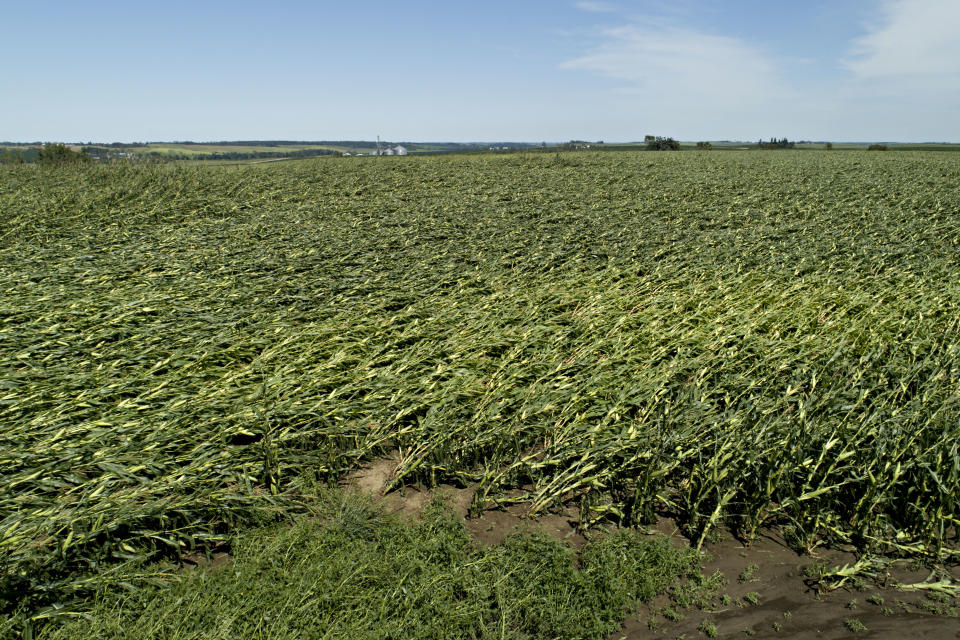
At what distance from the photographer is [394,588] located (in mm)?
3785

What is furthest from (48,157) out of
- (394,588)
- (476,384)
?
(394,588)

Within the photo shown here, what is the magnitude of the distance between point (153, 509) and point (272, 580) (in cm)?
121

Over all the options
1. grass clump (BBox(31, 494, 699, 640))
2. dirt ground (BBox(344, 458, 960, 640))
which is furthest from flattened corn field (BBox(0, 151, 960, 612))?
grass clump (BBox(31, 494, 699, 640))

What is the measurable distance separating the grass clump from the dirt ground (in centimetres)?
21

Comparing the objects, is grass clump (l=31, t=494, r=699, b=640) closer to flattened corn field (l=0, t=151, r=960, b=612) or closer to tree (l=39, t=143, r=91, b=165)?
flattened corn field (l=0, t=151, r=960, b=612)

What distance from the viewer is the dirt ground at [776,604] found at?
11.6 feet

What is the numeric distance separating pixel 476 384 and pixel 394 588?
2.85m

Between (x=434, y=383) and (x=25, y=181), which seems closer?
(x=434, y=383)

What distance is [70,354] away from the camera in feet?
21.9

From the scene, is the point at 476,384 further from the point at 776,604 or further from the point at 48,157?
the point at 48,157

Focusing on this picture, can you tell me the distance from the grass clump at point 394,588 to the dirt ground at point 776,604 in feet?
0.70

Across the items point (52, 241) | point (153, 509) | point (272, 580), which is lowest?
point (272, 580)

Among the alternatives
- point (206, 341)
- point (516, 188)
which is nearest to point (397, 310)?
point (206, 341)

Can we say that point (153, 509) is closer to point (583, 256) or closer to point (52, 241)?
point (583, 256)
